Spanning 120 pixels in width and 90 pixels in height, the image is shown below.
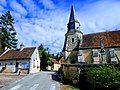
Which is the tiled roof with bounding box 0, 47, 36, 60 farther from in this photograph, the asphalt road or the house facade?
the asphalt road

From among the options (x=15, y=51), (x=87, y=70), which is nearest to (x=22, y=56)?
(x=15, y=51)

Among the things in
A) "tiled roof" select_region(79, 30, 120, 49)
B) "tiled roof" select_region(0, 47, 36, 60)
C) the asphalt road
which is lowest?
the asphalt road

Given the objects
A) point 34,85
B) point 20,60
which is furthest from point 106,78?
point 20,60

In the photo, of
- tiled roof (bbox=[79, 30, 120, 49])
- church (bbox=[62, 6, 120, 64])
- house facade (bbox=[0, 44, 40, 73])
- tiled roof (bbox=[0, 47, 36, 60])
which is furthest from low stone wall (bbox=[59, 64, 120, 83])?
tiled roof (bbox=[0, 47, 36, 60])

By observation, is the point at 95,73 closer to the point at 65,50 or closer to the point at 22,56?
the point at 65,50

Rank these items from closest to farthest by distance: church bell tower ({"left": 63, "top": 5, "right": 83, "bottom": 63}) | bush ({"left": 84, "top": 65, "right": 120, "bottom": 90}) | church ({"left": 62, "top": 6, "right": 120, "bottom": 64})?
bush ({"left": 84, "top": 65, "right": 120, "bottom": 90}) → church ({"left": 62, "top": 6, "right": 120, "bottom": 64}) → church bell tower ({"left": 63, "top": 5, "right": 83, "bottom": 63})

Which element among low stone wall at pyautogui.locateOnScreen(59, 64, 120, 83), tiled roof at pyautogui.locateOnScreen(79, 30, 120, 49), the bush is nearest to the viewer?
the bush

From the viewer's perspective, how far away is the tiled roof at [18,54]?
38056mm

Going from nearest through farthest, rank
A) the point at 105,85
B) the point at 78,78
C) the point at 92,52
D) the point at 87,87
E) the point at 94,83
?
1. the point at 105,85
2. the point at 94,83
3. the point at 87,87
4. the point at 78,78
5. the point at 92,52

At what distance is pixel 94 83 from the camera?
15.0m

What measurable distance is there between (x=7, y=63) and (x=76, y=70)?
2480 cm

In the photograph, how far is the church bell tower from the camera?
36.2 meters

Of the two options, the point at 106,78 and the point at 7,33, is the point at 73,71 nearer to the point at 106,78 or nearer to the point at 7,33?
the point at 106,78

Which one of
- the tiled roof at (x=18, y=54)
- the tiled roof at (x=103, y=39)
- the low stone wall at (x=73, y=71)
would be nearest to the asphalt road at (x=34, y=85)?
the low stone wall at (x=73, y=71)
